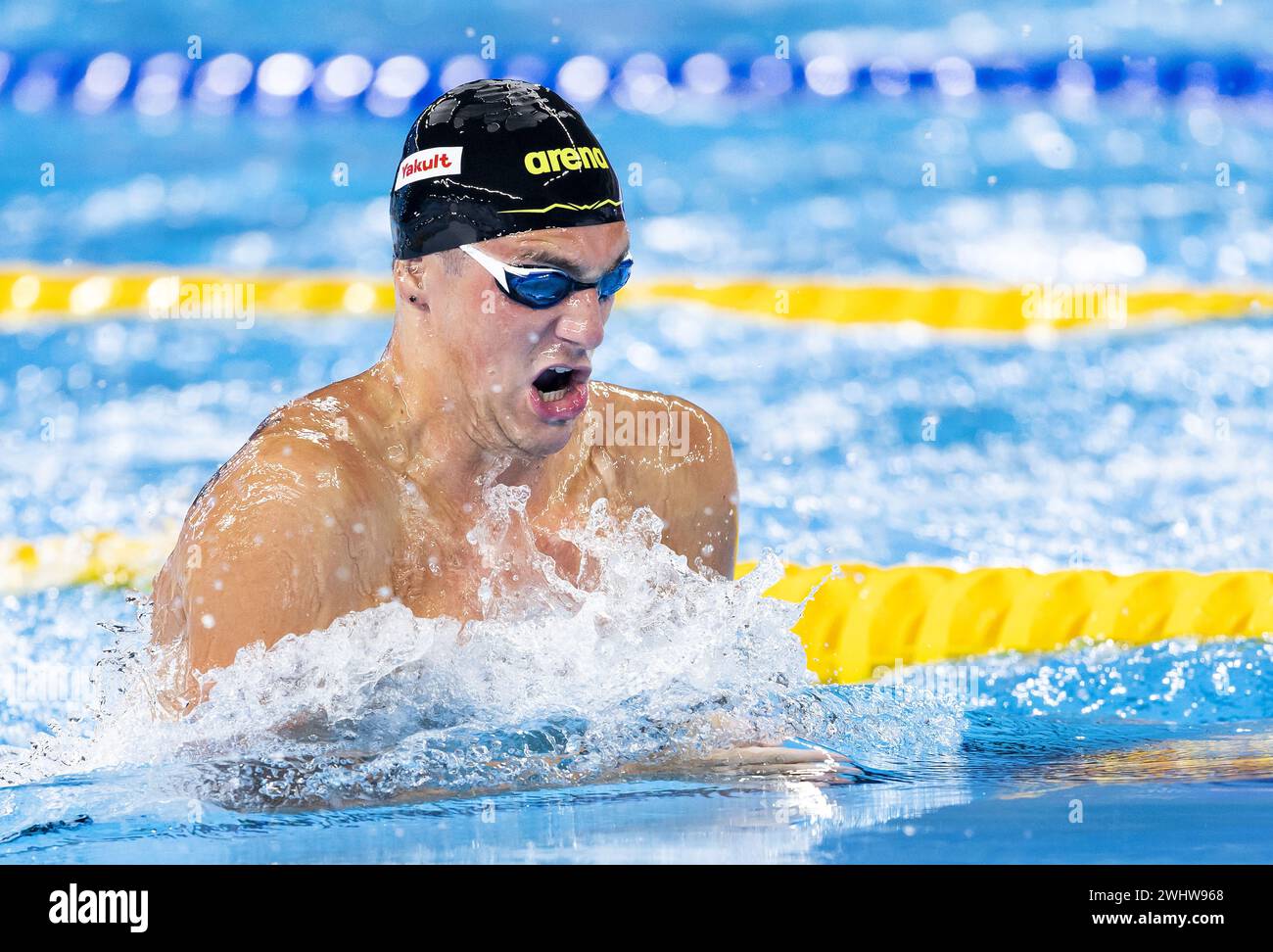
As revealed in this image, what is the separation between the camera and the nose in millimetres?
2250

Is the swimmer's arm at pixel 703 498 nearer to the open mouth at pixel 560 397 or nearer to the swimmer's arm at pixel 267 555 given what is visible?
the open mouth at pixel 560 397

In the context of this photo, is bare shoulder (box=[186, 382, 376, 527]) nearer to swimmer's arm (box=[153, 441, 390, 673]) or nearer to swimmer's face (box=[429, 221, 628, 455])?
swimmer's arm (box=[153, 441, 390, 673])

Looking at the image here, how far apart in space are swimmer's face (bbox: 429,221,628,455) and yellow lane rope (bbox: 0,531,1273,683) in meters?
1.36

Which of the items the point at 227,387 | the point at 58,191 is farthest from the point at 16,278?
the point at 227,387

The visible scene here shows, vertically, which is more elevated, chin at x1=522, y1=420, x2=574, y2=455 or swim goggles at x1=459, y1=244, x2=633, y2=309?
swim goggles at x1=459, y1=244, x2=633, y2=309

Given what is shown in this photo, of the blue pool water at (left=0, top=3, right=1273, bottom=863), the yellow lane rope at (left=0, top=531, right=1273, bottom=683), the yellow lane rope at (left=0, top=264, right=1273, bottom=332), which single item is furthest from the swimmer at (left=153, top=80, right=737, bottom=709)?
the yellow lane rope at (left=0, top=264, right=1273, bottom=332)

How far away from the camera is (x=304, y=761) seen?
2082mm

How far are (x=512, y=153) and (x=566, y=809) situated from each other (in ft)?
3.12

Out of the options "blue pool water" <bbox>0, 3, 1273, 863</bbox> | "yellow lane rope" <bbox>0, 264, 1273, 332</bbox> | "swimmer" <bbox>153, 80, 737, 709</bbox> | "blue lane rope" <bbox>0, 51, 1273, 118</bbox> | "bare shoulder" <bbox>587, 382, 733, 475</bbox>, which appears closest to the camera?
"blue pool water" <bbox>0, 3, 1273, 863</bbox>

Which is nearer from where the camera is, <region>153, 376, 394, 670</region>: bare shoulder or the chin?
<region>153, 376, 394, 670</region>: bare shoulder

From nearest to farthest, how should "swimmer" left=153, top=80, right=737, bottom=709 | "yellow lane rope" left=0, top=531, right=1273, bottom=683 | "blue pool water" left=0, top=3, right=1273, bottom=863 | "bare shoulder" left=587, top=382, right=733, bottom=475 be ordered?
"blue pool water" left=0, top=3, right=1273, bottom=863, "swimmer" left=153, top=80, right=737, bottom=709, "bare shoulder" left=587, top=382, right=733, bottom=475, "yellow lane rope" left=0, top=531, right=1273, bottom=683

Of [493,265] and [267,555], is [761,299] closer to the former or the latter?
[493,265]

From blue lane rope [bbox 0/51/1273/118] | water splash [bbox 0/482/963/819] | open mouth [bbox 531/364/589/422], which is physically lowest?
water splash [bbox 0/482/963/819]

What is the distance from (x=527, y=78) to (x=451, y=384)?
555cm
